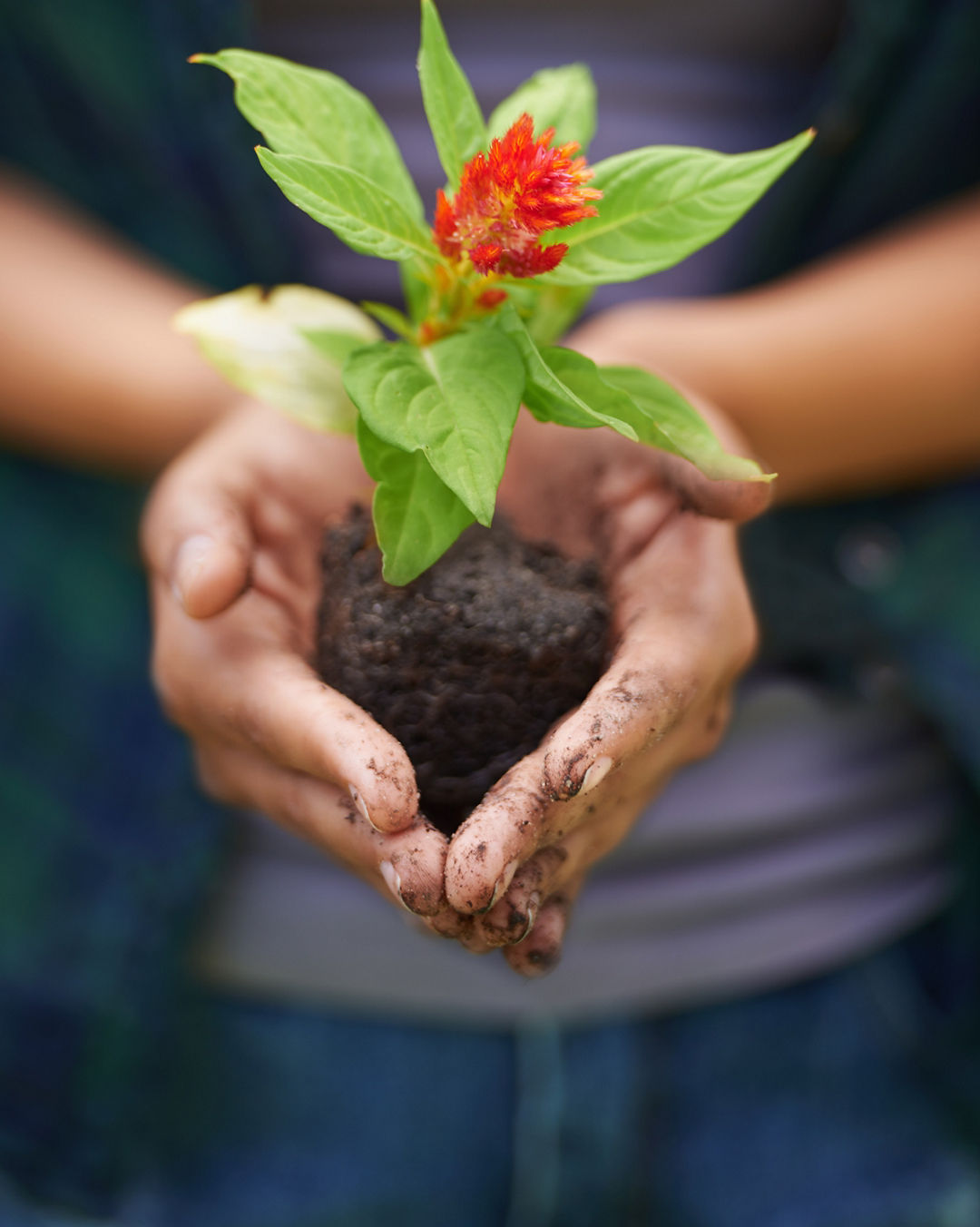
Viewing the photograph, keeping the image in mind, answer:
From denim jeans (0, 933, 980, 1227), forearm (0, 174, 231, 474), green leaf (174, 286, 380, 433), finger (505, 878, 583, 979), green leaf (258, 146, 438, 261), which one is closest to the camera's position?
green leaf (258, 146, 438, 261)

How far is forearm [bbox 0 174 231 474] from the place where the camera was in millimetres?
1379

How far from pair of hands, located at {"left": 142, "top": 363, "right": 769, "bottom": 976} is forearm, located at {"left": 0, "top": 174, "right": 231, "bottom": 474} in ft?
0.98

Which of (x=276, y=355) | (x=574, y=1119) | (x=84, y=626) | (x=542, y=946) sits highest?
(x=276, y=355)

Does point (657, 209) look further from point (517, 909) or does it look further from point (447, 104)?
point (517, 909)

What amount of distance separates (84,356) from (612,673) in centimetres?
99

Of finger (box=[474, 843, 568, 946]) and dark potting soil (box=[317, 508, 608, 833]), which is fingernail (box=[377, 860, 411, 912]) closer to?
finger (box=[474, 843, 568, 946])

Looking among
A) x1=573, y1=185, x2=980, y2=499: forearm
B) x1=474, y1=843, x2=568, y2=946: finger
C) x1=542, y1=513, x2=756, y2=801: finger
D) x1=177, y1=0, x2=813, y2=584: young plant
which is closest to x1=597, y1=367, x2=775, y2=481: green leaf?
x1=177, y1=0, x2=813, y2=584: young plant

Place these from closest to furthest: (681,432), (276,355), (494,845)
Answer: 1. (494,845)
2. (681,432)
3. (276,355)

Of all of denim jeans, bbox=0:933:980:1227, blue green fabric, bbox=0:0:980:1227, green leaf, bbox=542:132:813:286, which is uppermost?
green leaf, bbox=542:132:813:286

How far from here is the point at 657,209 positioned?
A: 2.58 ft

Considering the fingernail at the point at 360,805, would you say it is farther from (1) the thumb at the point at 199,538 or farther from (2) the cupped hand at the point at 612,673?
(1) the thumb at the point at 199,538

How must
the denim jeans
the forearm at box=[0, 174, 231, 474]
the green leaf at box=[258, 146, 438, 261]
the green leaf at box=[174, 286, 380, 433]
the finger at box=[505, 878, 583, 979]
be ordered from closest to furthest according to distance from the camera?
1. the green leaf at box=[258, 146, 438, 261]
2. the finger at box=[505, 878, 583, 979]
3. the green leaf at box=[174, 286, 380, 433]
4. the denim jeans
5. the forearm at box=[0, 174, 231, 474]

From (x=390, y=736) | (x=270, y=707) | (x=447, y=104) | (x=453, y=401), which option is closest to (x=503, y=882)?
(x=390, y=736)

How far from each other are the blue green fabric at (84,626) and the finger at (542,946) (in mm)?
564
